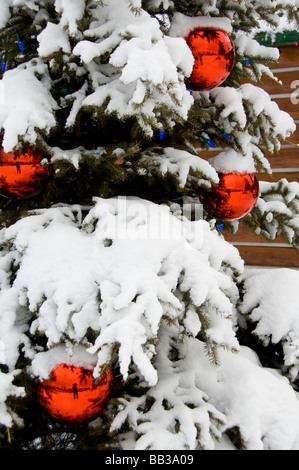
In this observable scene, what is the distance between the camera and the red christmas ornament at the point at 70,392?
1.04 metres

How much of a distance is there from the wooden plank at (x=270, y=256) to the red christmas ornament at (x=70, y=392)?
2595 millimetres

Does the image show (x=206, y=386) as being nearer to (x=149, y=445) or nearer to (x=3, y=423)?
(x=149, y=445)

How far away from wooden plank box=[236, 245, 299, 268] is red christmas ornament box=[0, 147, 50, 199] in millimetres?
2545

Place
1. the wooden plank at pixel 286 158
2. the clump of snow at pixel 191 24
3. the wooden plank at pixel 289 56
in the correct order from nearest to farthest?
the clump of snow at pixel 191 24 < the wooden plank at pixel 289 56 < the wooden plank at pixel 286 158

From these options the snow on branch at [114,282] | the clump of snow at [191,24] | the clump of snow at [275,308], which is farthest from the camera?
the clump of snow at [275,308]

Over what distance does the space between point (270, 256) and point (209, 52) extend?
246cm

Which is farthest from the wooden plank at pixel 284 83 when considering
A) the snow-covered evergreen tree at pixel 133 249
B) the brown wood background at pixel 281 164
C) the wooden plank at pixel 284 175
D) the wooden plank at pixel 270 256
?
the snow-covered evergreen tree at pixel 133 249

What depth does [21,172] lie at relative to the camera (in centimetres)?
118

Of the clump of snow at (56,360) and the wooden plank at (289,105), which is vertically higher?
the wooden plank at (289,105)

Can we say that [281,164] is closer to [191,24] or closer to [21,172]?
[191,24]

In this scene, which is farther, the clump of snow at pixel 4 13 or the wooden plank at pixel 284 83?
the wooden plank at pixel 284 83

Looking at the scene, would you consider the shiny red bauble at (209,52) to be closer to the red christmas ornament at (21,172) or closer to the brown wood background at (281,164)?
the red christmas ornament at (21,172)

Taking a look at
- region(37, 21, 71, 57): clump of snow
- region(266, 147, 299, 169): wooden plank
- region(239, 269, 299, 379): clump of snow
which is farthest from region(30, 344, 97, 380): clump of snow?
region(266, 147, 299, 169): wooden plank


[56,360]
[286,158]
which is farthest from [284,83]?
[56,360]
